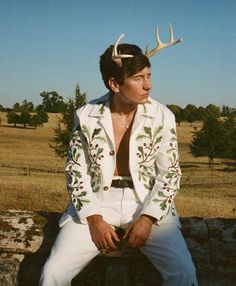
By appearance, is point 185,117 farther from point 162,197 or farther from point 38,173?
point 162,197

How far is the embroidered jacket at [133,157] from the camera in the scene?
11.2 feet

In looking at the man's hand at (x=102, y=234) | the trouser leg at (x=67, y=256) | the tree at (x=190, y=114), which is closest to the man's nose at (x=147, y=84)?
the man's hand at (x=102, y=234)

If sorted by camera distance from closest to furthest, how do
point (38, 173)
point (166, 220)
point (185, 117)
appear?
point (166, 220) → point (38, 173) → point (185, 117)

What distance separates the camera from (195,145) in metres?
48.4

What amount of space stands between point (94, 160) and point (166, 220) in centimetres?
70

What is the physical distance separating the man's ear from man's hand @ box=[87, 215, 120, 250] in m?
1.00

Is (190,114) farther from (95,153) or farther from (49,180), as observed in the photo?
(95,153)

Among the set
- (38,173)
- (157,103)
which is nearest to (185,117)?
(38,173)

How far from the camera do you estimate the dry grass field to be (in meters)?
17.9

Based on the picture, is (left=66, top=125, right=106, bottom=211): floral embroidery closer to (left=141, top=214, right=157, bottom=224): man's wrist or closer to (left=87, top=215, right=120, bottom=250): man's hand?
(left=87, top=215, right=120, bottom=250): man's hand

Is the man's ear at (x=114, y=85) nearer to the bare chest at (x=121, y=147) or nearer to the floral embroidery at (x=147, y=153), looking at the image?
the bare chest at (x=121, y=147)

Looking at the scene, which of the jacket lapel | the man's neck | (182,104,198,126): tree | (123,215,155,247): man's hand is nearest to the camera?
(123,215,155,247): man's hand

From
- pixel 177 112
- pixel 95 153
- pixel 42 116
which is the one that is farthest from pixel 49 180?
pixel 177 112

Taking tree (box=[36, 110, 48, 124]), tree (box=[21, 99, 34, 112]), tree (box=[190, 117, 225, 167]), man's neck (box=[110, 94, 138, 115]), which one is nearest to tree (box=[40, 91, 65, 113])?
tree (box=[21, 99, 34, 112])
